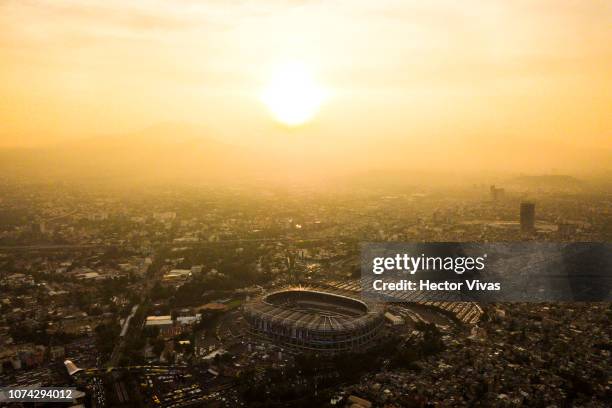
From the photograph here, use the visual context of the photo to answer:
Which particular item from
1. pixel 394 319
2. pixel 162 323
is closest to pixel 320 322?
pixel 394 319

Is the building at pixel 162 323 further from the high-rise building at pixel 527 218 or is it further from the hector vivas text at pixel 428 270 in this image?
the high-rise building at pixel 527 218

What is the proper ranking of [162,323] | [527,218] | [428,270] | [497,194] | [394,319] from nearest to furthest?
[162,323]
[394,319]
[428,270]
[527,218]
[497,194]

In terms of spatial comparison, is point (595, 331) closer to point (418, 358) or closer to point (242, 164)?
point (418, 358)

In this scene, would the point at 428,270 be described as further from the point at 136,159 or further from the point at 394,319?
the point at 136,159

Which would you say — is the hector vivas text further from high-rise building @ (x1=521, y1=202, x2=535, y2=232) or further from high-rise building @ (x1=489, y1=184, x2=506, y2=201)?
high-rise building @ (x1=489, y1=184, x2=506, y2=201)

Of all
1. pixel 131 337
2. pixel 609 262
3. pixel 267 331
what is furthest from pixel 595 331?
pixel 131 337

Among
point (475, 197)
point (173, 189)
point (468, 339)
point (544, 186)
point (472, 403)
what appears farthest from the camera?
point (173, 189)

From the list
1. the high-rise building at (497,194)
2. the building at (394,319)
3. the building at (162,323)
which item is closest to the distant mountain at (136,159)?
the high-rise building at (497,194)
